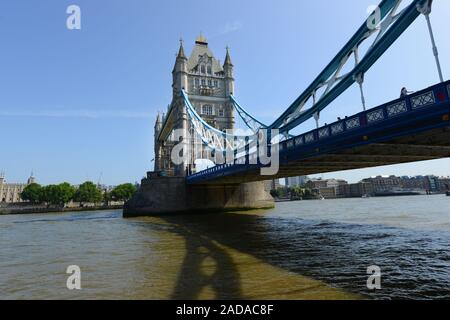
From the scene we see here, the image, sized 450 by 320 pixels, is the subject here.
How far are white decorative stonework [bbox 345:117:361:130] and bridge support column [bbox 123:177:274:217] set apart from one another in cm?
2640

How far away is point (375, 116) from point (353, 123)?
3.47 feet

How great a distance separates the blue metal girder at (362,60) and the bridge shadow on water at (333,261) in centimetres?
825

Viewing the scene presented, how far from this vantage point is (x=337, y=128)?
461 inches

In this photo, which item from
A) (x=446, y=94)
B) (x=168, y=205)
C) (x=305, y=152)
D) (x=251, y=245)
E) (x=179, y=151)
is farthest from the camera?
(x=179, y=151)

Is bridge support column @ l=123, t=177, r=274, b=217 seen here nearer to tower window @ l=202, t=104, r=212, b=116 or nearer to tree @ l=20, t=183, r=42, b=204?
tower window @ l=202, t=104, r=212, b=116

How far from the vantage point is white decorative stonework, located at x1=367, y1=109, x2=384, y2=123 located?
9.66 metres

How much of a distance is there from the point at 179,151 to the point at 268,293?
39.0 m

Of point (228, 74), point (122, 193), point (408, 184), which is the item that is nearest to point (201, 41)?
point (228, 74)

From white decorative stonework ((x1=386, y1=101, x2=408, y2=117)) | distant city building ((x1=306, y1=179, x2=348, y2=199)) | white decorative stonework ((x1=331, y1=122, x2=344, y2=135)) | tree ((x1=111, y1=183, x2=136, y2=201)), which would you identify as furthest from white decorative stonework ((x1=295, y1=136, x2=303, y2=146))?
distant city building ((x1=306, y1=179, x2=348, y2=199))

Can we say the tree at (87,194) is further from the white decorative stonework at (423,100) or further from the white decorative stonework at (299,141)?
the white decorative stonework at (423,100)
